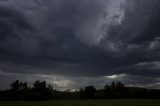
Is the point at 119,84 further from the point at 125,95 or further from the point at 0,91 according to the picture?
the point at 0,91

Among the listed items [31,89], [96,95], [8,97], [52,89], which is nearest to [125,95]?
[96,95]

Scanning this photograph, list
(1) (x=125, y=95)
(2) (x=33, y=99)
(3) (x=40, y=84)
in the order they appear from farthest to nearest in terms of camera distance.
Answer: (1) (x=125, y=95) → (3) (x=40, y=84) → (2) (x=33, y=99)

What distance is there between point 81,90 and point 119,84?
106 feet

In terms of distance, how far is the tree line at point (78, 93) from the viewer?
149 m

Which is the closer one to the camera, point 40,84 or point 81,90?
point 40,84

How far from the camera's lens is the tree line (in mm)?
149375

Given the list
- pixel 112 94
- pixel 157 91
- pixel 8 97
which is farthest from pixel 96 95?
pixel 8 97

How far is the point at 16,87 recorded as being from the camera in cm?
15912

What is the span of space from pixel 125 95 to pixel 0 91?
9296 centimetres

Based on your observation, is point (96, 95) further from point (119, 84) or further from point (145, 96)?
point (145, 96)

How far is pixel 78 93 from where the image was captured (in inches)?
7347

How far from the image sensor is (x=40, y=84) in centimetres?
15675

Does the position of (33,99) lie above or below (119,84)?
below

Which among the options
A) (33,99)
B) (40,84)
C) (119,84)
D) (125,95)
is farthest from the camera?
(119,84)
